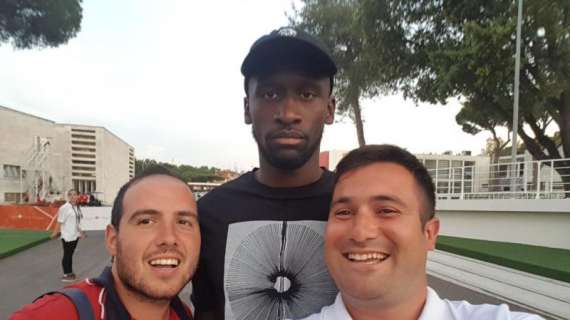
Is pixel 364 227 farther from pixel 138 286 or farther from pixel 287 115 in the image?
pixel 138 286

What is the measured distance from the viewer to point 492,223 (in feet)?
40.1

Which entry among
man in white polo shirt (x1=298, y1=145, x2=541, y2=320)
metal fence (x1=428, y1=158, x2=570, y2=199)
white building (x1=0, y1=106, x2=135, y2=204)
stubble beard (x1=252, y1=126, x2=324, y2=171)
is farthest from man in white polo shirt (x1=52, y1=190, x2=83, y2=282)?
white building (x1=0, y1=106, x2=135, y2=204)

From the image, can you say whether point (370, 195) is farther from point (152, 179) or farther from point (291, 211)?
point (152, 179)

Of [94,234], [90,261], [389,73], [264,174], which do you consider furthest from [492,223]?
[94,234]

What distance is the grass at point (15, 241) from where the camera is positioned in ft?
34.2

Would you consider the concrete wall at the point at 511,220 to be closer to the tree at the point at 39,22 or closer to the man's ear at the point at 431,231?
the man's ear at the point at 431,231

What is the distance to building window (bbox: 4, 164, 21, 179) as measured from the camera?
92.7ft

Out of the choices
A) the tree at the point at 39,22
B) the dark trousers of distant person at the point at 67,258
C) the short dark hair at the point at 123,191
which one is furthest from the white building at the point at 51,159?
the short dark hair at the point at 123,191

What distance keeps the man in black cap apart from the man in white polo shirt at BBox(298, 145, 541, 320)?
0.66ft

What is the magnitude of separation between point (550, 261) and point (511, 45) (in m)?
7.09

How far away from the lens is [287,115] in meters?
1.57

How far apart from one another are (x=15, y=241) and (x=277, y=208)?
13.6 m

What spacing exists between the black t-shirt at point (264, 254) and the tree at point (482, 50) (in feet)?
37.3

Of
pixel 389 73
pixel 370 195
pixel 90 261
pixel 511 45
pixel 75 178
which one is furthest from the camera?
pixel 75 178
